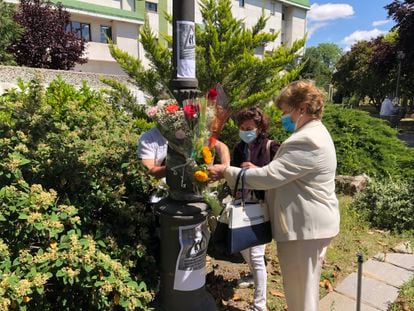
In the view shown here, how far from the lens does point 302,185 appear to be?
236 cm

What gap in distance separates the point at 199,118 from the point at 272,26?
42.0 meters

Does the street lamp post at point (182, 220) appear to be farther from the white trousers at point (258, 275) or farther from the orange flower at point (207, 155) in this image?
the white trousers at point (258, 275)

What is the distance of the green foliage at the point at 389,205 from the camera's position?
5.12 m

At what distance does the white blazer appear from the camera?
2275 mm

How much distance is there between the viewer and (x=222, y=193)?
9.45ft

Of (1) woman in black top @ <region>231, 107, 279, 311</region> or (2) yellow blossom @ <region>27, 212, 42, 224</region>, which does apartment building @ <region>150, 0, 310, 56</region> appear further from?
(2) yellow blossom @ <region>27, 212, 42, 224</region>

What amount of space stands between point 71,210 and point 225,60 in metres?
5.17

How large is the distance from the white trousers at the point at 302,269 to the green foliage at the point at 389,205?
3087 mm

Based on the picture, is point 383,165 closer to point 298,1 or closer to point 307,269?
point 307,269

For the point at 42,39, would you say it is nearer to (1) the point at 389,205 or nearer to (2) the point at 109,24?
(2) the point at 109,24

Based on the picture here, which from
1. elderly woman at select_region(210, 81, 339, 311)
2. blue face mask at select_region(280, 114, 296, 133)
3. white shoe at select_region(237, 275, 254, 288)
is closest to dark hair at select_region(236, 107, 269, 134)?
blue face mask at select_region(280, 114, 296, 133)

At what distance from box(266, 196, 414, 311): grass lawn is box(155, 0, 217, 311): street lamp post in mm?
1018

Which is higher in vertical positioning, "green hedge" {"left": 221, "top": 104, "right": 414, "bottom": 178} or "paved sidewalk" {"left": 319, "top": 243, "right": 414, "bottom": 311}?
"green hedge" {"left": 221, "top": 104, "right": 414, "bottom": 178}

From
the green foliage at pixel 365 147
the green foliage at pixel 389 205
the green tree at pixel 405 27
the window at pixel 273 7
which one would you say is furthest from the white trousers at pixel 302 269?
the window at pixel 273 7
